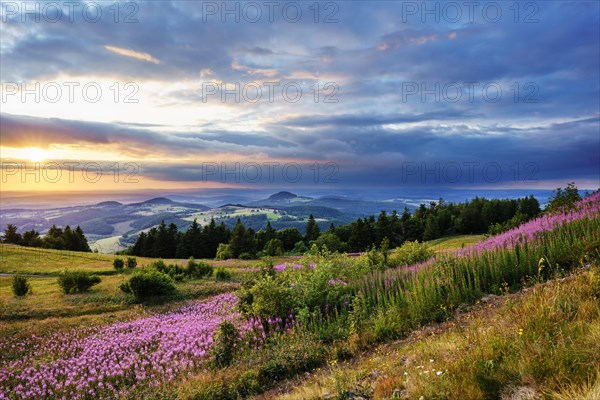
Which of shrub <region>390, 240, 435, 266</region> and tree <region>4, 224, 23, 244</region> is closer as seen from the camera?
shrub <region>390, 240, 435, 266</region>

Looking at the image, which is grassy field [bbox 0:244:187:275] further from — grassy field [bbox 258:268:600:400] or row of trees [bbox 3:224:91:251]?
grassy field [bbox 258:268:600:400]

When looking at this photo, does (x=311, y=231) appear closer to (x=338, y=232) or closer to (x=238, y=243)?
(x=338, y=232)

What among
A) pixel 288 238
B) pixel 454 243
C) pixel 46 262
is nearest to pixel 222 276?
pixel 46 262

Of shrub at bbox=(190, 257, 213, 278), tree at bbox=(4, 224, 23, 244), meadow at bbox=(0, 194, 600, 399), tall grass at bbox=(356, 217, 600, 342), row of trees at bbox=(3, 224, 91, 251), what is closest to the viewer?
meadow at bbox=(0, 194, 600, 399)

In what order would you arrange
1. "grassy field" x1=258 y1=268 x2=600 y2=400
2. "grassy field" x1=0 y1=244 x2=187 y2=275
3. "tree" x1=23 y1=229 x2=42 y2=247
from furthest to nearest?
"tree" x1=23 y1=229 x2=42 y2=247, "grassy field" x1=0 y1=244 x2=187 y2=275, "grassy field" x1=258 y1=268 x2=600 y2=400

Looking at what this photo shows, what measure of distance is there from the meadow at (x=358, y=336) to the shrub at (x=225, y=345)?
28 mm

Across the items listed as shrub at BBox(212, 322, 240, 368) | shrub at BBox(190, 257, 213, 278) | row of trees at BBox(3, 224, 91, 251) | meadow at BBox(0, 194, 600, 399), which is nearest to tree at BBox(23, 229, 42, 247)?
row of trees at BBox(3, 224, 91, 251)

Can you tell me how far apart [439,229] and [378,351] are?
268ft

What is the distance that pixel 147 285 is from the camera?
61.1 feet

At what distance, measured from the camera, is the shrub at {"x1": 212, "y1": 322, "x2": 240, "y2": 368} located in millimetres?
8109

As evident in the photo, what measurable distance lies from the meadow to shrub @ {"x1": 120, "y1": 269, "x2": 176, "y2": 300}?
10.5 feet

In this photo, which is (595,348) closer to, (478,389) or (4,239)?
(478,389)

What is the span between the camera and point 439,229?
81.6 meters

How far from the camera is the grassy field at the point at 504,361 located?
12.5 ft
